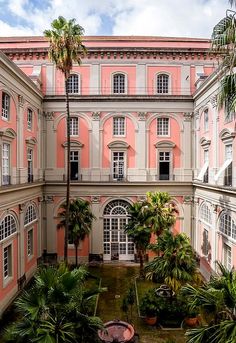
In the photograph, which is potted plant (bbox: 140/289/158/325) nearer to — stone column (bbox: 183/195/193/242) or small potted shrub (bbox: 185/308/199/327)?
small potted shrub (bbox: 185/308/199/327)

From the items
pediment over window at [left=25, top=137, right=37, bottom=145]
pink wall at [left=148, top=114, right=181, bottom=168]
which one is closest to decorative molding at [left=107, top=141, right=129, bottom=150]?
pink wall at [left=148, top=114, right=181, bottom=168]

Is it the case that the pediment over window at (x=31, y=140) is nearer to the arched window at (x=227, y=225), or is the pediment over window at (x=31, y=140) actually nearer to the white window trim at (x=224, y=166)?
the white window trim at (x=224, y=166)

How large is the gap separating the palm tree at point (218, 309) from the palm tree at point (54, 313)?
324 centimetres

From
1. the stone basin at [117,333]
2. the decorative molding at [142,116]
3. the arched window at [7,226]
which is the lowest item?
the stone basin at [117,333]

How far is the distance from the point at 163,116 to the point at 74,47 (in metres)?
10.6

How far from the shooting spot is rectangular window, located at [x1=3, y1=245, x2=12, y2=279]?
18891mm

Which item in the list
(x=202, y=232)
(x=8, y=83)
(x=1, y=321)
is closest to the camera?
(x=1, y=321)

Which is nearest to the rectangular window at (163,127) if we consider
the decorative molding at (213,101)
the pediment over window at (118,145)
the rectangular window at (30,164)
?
the pediment over window at (118,145)

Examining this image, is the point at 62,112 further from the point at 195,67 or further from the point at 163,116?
the point at 195,67

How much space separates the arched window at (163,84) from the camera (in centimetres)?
Result: 2711

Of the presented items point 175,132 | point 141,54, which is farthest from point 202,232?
point 141,54

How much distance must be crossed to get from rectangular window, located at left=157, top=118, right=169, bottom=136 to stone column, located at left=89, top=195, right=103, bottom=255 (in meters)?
8.09

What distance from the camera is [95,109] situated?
Answer: 26328mm

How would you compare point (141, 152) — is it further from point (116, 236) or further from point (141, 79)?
point (116, 236)
